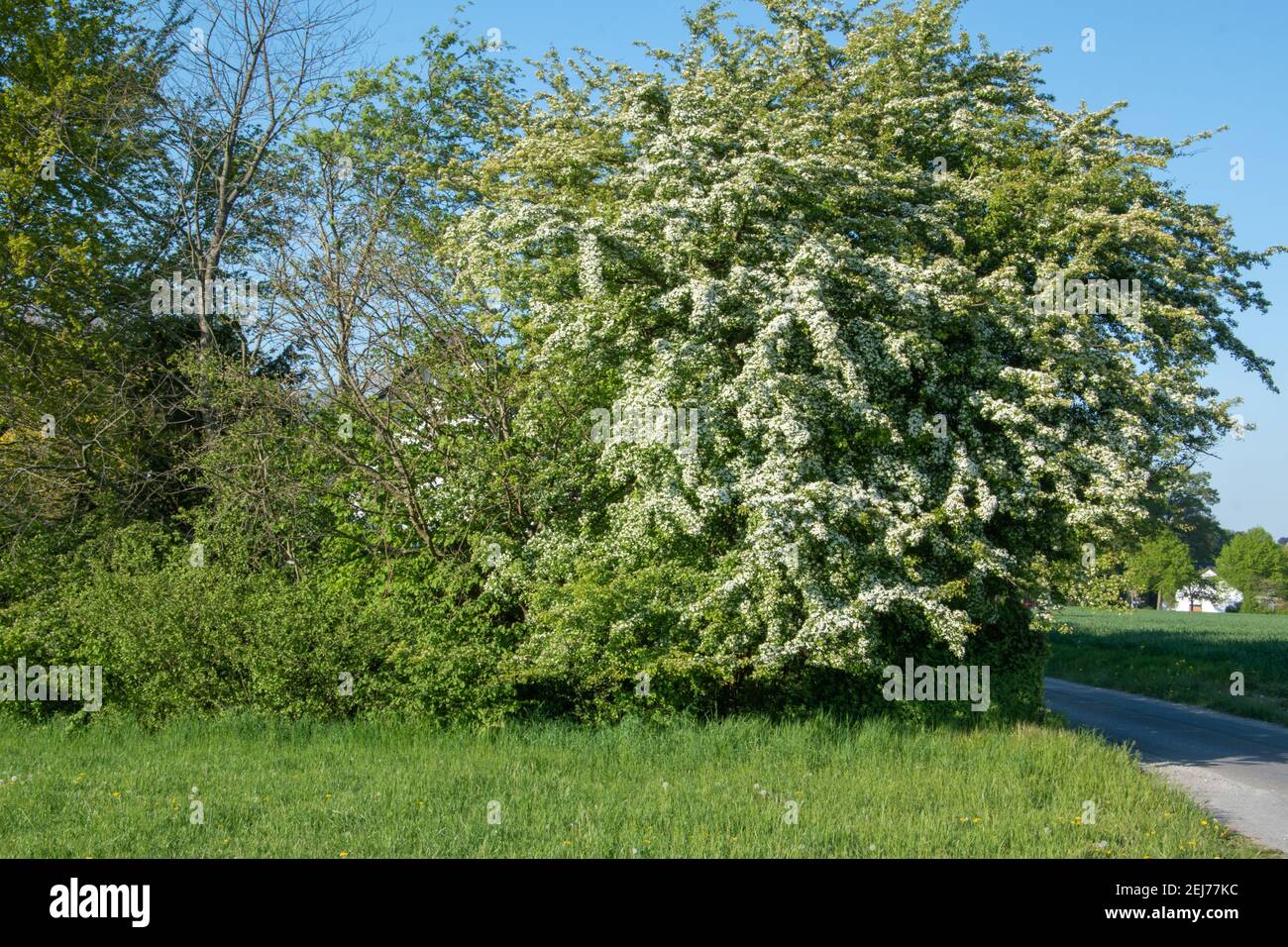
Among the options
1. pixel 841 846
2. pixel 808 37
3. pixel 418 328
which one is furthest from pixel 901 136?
pixel 841 846

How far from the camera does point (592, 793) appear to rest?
932cm

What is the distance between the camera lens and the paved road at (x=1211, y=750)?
32.2 feet

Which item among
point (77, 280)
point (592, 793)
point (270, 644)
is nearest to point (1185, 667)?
point (592, 793)

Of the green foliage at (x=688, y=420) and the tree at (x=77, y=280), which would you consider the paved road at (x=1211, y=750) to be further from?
the tree at (x=77, y=280)

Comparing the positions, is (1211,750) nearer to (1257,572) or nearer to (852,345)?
(852,345)

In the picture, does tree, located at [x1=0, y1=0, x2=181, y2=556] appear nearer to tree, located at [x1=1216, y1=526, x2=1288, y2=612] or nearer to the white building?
the white building

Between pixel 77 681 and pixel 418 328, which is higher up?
pixel 418 328

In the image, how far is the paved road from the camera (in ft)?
32.2

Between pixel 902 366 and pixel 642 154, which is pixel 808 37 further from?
pixel 902 366

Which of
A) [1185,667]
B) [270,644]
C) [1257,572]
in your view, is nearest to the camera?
[270,644]

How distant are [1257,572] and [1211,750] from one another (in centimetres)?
9137

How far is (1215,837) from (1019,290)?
22.1ft

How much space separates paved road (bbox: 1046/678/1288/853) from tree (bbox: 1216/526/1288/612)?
84038mm

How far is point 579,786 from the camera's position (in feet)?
31.4
